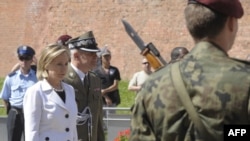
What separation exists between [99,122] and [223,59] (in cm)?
396

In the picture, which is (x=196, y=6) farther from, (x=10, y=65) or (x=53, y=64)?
(x=10, y=65)

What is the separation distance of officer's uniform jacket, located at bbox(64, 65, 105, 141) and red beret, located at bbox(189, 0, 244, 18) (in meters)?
3.67

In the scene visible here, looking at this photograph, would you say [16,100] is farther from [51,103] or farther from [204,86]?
[204,86]

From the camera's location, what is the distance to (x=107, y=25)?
27.2m

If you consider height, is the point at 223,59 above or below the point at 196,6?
below

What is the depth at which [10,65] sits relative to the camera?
28172 mm

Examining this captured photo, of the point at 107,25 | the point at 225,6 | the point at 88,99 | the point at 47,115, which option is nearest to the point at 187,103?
the point at 225,6

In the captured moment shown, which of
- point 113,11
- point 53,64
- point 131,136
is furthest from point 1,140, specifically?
point 113,11

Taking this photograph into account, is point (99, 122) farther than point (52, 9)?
No

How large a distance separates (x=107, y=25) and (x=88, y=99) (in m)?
19.9

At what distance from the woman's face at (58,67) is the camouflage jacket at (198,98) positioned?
2.85 meters

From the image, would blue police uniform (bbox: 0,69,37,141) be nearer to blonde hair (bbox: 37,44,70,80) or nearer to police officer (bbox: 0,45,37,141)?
police officer (bbox: 0,45,37,141)

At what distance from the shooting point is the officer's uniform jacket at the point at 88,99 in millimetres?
7301

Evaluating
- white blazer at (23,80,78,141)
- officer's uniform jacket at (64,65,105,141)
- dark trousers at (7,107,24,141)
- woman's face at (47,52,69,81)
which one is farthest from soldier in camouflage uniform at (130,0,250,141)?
dark trousers at (7,107,24,141)
